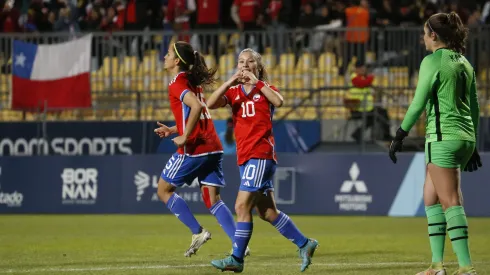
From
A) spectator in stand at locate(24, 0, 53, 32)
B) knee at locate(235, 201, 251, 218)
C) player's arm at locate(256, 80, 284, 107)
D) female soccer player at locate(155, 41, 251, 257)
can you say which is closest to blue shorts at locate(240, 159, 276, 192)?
knee at locate(235, 201, 251, 218)

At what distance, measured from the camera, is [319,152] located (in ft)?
72.0

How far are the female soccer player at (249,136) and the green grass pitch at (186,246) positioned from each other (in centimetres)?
47

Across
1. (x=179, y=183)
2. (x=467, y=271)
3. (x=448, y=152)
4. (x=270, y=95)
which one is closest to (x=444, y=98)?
(x=448, y=152)

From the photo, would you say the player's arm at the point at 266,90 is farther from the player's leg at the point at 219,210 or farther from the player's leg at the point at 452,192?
the player's leg at the point at 219,210

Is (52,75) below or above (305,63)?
below

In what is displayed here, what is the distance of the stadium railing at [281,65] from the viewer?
887 inches

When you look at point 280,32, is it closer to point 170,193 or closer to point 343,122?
point 343,122

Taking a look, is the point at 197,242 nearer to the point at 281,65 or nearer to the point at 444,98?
the point at 444,98

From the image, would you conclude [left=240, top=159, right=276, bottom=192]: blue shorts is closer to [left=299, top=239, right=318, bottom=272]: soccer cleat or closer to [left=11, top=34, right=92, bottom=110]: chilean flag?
[left=299, top=239, right=318, bottom=272]: soccer cleat

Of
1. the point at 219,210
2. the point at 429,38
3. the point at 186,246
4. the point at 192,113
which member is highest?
the point at 429,38

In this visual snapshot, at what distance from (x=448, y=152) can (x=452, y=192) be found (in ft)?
1.09

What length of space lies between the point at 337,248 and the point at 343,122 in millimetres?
8913

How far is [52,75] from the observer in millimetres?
22531

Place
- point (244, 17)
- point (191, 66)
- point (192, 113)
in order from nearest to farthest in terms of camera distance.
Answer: point (192, 113) < point (191, 66) < point (244, 17)
